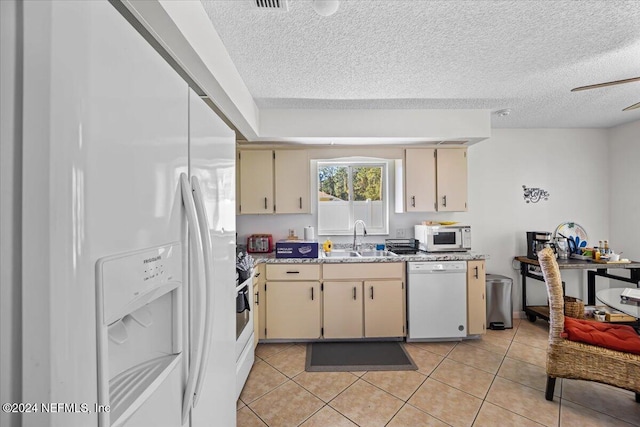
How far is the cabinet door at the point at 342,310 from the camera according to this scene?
2928 mm

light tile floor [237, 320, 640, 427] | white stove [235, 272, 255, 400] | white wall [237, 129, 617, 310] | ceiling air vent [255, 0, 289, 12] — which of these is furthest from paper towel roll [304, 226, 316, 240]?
ceiling air vent [255, 0, 289, 12]

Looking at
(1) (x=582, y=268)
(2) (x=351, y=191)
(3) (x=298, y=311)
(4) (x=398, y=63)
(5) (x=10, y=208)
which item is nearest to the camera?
(5) (x=10, y=208)

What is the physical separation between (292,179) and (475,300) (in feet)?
7.92

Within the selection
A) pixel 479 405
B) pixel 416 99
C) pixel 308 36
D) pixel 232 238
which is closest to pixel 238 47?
pixel 308 36

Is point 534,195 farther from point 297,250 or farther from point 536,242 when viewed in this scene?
point 297,250

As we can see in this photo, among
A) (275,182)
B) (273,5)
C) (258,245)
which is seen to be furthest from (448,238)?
(273,5)

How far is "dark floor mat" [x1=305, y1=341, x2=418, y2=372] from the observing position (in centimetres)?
250

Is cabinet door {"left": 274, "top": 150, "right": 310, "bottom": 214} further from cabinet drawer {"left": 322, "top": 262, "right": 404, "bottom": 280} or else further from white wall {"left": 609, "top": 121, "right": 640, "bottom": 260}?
white wall {"left": 609, "top": 121, "right": 640, "bottom": 260}

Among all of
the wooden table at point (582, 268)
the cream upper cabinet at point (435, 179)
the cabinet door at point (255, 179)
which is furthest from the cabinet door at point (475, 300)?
the cabinet door at point (255, 179)

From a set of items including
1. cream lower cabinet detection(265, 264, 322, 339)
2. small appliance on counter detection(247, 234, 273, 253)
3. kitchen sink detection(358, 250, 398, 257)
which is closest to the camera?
cream lower cabinet detection(265, 264, 322, 339)

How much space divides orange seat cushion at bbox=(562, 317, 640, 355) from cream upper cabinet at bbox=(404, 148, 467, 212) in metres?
1.61

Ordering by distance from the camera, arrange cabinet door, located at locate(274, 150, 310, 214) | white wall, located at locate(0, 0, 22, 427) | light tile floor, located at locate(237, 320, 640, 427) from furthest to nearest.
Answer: cabinet door, located at locate(274, 150, 310, 214) → light tile floor, located at locate(237, 320, 640, 427) → white wall, located at locate(0, 0, 22, 427)

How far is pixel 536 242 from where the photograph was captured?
11.4 ft

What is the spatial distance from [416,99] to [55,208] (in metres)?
2.95
